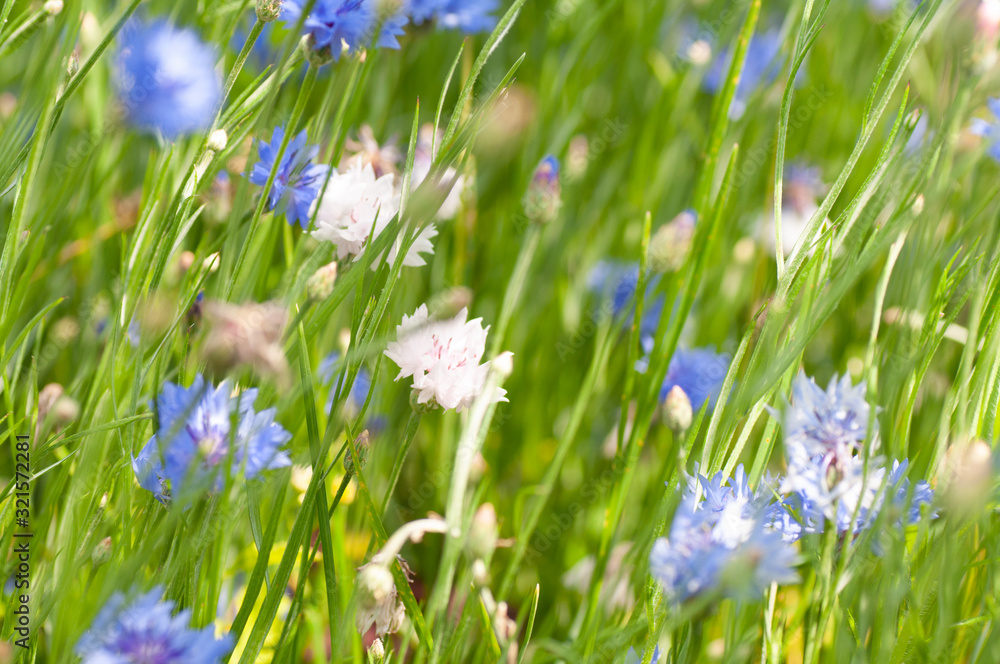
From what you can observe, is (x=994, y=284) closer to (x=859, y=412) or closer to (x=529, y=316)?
(x=859, y=412)

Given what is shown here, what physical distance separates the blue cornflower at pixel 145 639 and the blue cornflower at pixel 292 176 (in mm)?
314

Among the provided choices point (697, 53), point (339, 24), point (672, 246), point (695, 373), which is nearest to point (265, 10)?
point (339, 24)

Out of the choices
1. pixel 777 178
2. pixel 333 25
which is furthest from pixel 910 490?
pixel 333 25

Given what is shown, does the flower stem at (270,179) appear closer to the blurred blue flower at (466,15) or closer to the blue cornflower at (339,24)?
the blue cornflower at (339,24)

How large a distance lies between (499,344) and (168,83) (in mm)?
423

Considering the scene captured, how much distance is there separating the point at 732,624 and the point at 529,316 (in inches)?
28.3

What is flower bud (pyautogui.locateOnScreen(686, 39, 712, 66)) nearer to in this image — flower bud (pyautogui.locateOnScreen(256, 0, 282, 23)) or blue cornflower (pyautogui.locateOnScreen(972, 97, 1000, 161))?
blue cornflower (pyautogui.locateOnScreen(972, 97, 1000, 161))

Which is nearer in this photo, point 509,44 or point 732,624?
point 732,624

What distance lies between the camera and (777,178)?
22.7 inches

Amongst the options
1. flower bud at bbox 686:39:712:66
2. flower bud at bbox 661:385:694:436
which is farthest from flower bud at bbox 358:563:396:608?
flower bud at bbox 686:39:712:66

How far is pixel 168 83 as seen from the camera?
2.41 feet

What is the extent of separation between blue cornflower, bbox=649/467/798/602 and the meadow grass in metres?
0.01

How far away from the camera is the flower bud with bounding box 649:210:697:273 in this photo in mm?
903

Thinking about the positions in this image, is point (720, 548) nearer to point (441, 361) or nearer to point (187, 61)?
point (441, 361)
